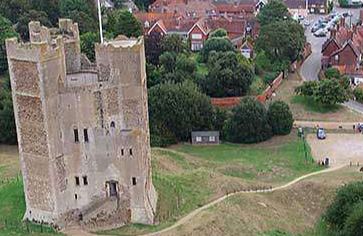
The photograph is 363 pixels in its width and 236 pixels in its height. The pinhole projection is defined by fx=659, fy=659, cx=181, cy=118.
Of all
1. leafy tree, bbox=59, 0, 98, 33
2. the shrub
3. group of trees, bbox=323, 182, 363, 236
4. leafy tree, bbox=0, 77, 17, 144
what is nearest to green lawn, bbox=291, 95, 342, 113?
the shrub

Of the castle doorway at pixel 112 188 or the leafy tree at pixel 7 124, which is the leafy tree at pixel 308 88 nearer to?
the leafy tree at pixel 7 124

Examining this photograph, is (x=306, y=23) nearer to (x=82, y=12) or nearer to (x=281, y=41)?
(x=281, y=41)

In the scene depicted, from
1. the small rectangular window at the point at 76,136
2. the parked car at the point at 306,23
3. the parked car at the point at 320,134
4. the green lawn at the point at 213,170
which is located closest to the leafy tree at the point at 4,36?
the green lawn at the point at 213,170

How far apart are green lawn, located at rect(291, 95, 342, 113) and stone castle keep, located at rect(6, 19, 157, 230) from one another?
4469cm

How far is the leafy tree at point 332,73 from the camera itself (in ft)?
335

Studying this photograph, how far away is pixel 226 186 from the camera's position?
63.2 m

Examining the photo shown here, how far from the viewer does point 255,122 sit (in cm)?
8419

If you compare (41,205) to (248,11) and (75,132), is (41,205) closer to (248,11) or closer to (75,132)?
(75,132)

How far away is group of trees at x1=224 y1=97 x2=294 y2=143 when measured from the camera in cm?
8431

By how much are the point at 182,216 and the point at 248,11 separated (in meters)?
94.6

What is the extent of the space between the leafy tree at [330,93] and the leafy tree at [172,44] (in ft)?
92.3

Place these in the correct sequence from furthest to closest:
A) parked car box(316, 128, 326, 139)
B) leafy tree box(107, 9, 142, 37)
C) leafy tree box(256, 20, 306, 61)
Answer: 1. leafy tree box(107, 9, 142, 37)
2. leafy tree box(256, 20, 306, 61)
3. parked car box(316, 128, 326, 139)

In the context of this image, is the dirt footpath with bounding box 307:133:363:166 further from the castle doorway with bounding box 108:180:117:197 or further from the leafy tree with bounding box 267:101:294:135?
the castle doorway with bounding box 108:180:117:197

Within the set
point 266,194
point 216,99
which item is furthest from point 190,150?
point 266,194
